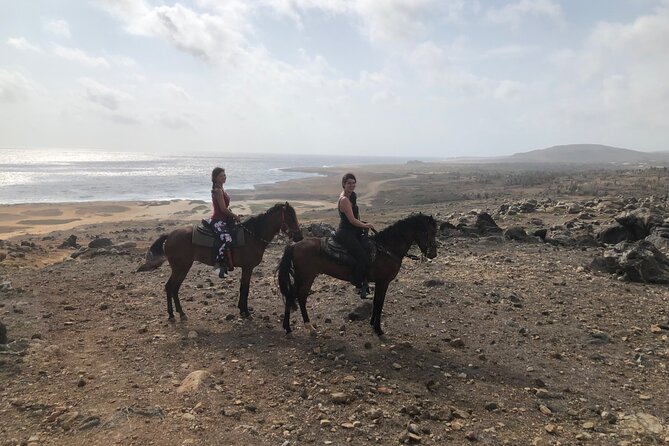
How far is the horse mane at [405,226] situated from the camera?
796 centimetres

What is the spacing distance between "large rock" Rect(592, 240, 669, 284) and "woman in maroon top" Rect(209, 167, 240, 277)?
Answer: 9779 mm

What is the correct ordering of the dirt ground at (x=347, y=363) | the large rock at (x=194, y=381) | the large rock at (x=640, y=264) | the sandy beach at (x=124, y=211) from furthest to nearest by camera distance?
1. the sandy beach at (x=124, y=211)
2. the large rock at (x=640, y=264)
3. the large rock at (x=194, y=381)
4. the dirt ground at (x=347, y=363)

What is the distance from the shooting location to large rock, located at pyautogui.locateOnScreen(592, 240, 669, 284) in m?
10.3

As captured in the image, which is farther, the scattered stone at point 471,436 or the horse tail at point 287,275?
the horse tail at point 287,275

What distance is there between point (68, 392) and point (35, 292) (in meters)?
6.42

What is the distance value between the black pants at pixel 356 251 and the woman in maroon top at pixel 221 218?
105 inches

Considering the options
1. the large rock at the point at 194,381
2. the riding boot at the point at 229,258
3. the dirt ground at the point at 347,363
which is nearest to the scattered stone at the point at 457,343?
the dirt ground at the point at 347,363

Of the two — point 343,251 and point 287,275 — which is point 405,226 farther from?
point 287,275

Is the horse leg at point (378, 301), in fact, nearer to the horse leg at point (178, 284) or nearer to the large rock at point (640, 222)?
the horse leg at point (178, 284)

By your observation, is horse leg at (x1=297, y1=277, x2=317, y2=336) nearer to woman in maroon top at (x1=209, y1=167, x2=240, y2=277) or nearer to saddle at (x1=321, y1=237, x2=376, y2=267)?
saddle at (x1=321, y1=237, x2=376, y2=267)

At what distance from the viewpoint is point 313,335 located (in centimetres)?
786

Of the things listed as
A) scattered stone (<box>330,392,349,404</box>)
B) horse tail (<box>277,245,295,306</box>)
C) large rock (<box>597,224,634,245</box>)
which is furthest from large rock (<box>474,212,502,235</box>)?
scattered stone (<box>330,392,349,404</box>)

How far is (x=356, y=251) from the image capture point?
25.3 feet

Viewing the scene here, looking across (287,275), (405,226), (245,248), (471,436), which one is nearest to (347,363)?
(287,275)
